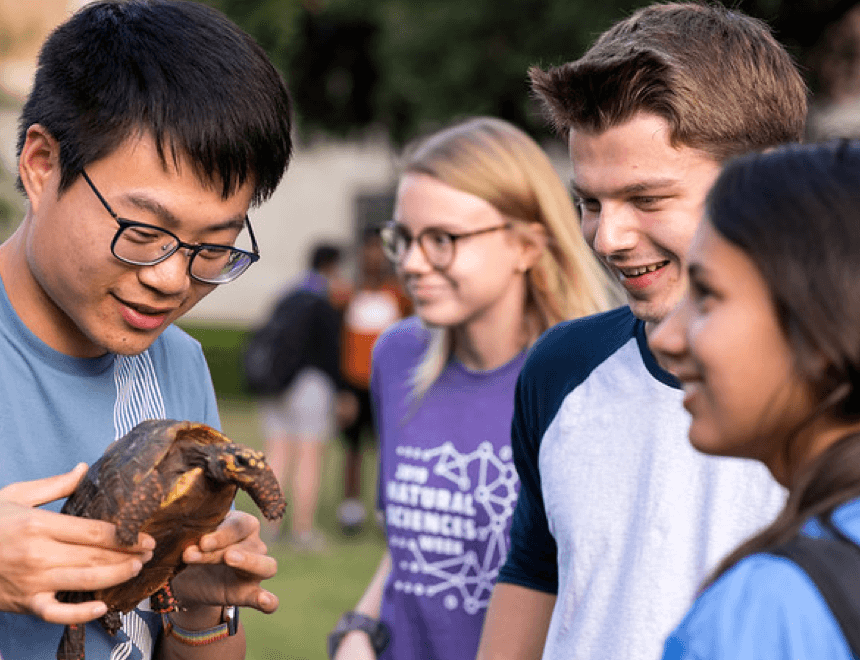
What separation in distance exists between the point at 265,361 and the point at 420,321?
627cm

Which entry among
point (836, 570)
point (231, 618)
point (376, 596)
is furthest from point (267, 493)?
point (376, 596)

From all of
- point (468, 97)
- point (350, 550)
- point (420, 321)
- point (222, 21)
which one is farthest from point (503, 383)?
point (468, 97)

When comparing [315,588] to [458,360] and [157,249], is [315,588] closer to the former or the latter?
[458,360]

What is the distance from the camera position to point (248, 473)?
199cm

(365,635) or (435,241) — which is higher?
(435,241)

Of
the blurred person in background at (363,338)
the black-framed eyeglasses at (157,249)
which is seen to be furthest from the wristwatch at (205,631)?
the blurred person in background at (363,338)

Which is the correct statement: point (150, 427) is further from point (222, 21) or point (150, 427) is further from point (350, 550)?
point (350, 550)

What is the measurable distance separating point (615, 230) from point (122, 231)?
102 centimetres

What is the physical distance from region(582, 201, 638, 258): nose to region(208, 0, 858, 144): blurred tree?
7010 millimetres

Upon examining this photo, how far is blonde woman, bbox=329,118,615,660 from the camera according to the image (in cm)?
329

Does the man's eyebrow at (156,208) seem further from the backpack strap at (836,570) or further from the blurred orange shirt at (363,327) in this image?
the blurred orange shirt at (363,327)

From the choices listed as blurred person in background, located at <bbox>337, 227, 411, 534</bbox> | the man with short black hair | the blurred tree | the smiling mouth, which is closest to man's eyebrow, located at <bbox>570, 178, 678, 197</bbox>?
the smiling mouth

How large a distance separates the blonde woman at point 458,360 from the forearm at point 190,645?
1.02 meters

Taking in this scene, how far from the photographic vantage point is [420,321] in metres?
3.91
